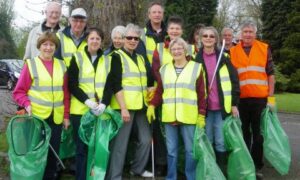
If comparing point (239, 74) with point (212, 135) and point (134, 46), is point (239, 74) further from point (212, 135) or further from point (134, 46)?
point (134, 46)

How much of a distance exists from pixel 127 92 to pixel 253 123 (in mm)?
1906

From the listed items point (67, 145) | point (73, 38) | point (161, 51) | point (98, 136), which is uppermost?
point (73, 38)

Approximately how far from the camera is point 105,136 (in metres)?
5.38

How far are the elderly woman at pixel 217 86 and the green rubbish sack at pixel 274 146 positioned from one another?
674mm

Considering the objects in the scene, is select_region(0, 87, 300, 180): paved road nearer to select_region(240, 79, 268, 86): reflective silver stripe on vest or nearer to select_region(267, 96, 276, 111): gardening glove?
select_region(267, 96, 276, 111): gardening glove

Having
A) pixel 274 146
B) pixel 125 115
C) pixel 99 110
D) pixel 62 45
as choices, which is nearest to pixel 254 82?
pixel 274 146

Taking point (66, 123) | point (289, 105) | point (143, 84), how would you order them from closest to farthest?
point (66, 123)
point (143, 84)
point (289, 105)

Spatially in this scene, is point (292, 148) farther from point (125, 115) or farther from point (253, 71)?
point (125, 115)

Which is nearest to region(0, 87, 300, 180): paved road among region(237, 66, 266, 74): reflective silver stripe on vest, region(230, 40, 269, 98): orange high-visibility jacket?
region(230, 40, 269, 98): orange high-visibility jacket

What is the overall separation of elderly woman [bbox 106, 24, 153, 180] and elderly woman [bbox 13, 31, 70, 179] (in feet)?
2.01

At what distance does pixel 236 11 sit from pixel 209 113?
126ft

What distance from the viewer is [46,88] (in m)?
5.27

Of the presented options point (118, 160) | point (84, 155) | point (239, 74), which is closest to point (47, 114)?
point (84, 155)

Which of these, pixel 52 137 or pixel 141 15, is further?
pixel 141 15
